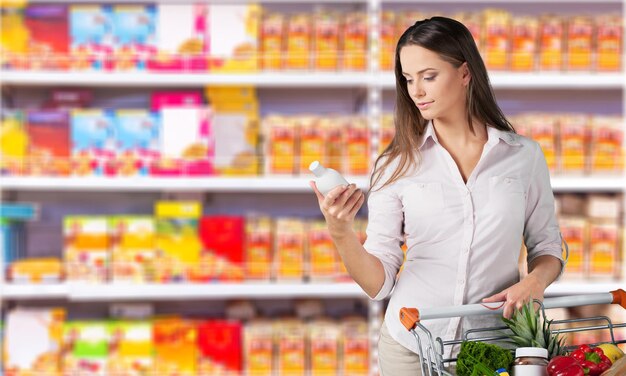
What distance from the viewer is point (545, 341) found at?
1.21 meters

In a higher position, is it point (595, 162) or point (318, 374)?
point (595, 162)

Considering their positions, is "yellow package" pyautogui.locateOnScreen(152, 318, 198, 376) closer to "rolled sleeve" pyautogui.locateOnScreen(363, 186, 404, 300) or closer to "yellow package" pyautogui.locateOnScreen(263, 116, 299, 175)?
"yellow package" pyautogui.locateOnScreen(263, 116, 299, 175)

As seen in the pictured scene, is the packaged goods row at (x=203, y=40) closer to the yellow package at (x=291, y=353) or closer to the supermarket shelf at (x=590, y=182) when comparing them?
the supermarket shelf at (x=590, y=182)

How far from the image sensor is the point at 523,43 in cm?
304

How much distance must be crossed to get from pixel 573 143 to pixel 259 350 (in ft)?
4.99

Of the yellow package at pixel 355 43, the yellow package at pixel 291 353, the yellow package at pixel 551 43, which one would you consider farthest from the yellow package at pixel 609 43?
the yellow package at pixel 291 353

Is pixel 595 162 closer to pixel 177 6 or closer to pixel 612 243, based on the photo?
pixel 612 243

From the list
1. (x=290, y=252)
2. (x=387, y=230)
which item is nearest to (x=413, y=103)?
(x=387, y=230)

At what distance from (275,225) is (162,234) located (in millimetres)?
460

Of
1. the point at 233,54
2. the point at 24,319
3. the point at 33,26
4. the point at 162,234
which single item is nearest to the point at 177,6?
the point at 233,54

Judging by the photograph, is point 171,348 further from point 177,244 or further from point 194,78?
point 194,78

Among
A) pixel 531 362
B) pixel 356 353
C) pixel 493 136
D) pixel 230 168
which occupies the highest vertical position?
pixel 493 136

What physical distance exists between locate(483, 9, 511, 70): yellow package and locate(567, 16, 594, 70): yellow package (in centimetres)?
25

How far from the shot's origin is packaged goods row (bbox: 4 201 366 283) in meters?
3.02
